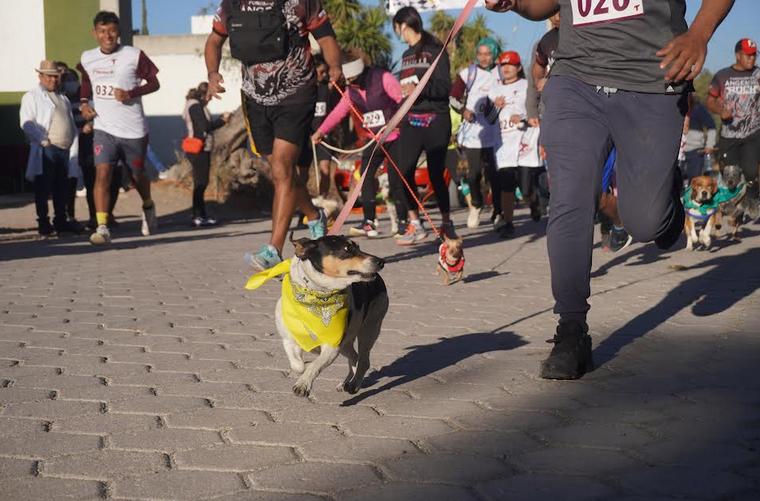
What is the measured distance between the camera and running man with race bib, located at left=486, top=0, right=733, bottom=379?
16.3 feet

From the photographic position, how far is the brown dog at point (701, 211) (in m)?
11.4

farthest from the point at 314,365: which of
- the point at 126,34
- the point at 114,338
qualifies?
the point at 126,34

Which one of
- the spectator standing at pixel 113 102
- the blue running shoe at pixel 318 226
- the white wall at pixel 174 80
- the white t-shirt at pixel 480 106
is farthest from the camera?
the white wall at pixel 174 80

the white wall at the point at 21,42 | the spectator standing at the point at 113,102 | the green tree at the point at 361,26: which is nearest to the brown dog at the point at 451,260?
the spectator standing at the point at 113,102

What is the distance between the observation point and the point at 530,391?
473 cm

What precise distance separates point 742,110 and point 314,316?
9769 mm

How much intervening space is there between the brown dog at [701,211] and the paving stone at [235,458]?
8318mm

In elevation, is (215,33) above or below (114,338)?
above

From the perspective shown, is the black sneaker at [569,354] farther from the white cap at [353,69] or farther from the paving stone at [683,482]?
the white cap at [353,69]

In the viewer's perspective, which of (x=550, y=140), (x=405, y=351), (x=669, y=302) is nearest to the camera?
(x=550, y=140)

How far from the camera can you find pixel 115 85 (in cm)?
1220

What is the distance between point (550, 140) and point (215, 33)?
4374 millimetres

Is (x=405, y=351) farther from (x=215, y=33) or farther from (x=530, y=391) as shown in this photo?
(x=215, y=33)

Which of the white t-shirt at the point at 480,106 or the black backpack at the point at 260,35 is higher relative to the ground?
the black backpack at the point at 260,35
